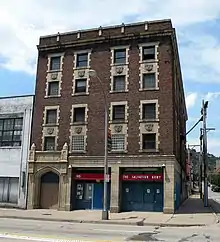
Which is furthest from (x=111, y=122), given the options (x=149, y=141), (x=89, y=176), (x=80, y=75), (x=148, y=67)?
(x=148, y=67)

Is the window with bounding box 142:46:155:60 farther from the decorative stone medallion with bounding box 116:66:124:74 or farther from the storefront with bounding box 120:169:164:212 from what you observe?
the storefront with bounding box 120:169:164:212

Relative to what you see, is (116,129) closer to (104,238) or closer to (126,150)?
(126,150)

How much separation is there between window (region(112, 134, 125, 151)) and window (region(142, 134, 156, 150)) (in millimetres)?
1783

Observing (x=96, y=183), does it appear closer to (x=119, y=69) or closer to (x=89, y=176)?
(x=89, y=176)

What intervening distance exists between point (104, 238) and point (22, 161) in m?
20.6

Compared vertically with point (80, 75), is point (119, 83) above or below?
below

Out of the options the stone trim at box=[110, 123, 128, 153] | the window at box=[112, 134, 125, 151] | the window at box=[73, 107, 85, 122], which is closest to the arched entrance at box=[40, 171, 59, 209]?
the window at box=[73, 107, 85, 122]

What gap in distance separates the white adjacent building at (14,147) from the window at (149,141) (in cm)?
1091

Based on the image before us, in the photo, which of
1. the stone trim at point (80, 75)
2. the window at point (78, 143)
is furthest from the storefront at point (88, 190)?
the stone trim at point (80, 75)

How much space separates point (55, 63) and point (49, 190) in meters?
12.0

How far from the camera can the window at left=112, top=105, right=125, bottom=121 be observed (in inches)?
1232

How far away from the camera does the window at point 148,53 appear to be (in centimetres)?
3159

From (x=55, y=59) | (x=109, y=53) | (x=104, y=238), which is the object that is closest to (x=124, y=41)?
(x=109, y=53)

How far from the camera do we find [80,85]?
1309 inches
